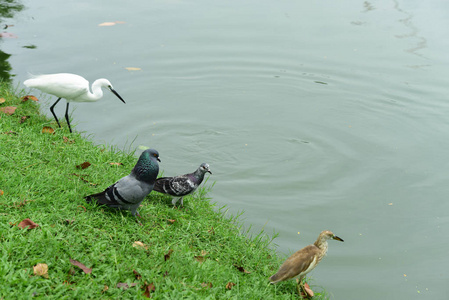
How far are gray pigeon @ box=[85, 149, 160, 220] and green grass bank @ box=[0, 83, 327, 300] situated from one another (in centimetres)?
Result: 12

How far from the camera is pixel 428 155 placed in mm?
6629

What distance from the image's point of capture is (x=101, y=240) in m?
3.92

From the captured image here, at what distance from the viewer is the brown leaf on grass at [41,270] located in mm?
3311

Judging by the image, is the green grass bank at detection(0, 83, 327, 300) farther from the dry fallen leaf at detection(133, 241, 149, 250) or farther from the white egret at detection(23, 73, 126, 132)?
the white egret at detection(23, 73, 126, 132)

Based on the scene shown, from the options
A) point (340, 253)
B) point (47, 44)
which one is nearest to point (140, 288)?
point (340, 253)

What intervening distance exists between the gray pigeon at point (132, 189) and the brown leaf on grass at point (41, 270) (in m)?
0.95

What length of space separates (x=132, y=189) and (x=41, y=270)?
1.06 metres

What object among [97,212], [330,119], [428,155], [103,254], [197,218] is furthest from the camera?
[330,119]

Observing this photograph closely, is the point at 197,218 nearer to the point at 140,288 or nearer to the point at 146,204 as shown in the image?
the point at 146,204

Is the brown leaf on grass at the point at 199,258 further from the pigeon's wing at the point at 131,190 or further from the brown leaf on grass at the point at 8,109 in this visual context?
the brown leaf on grass at the point at 8,109

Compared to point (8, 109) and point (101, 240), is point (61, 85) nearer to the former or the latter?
point (8, 109)

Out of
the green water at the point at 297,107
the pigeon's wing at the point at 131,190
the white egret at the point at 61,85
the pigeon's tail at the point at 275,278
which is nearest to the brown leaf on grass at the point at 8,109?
the white egret at the point at 61,85

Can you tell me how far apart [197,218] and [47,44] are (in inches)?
236

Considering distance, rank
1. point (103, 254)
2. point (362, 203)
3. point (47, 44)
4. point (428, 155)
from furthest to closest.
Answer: point (47, 44)
point (428, 155)
point (362, 203)
point (103, 254)
